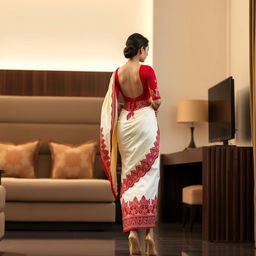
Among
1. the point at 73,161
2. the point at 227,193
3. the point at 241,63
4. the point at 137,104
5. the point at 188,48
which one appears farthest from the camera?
the point at 188,48

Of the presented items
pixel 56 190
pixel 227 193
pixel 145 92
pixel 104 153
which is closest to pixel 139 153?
pixel 104 153

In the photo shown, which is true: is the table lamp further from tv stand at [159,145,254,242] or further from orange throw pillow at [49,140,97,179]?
tv stand at [159,145,254,242]

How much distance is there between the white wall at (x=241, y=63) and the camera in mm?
6398

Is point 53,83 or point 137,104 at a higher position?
point 53,83

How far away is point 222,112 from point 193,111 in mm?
766

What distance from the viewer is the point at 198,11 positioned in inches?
296

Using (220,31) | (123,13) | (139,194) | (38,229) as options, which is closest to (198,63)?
(220,31)

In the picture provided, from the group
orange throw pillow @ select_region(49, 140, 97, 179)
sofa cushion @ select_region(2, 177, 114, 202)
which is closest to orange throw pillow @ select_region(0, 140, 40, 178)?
orange throw pillow @ select_region(49, 140, 97, 179)

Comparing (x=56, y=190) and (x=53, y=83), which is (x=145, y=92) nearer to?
(x=56, y=190)

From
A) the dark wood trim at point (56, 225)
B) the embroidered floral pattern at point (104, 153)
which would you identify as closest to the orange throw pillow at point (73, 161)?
the dark wood trim at point (56, 225)

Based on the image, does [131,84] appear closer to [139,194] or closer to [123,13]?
[139,194]

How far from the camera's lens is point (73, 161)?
6.40 m

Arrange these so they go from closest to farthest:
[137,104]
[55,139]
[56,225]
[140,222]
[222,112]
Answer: [140,222] < [137,104] < [56,225] < [222,112] < [55,139]

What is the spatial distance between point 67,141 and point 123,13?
176cm
